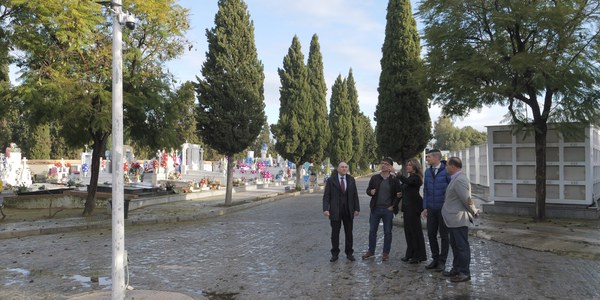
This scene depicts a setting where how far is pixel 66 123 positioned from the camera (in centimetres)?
1416

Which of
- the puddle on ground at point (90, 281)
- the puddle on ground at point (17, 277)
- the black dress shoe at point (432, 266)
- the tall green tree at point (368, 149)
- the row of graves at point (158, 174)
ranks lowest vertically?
the puddle on ground at point (17, 277)

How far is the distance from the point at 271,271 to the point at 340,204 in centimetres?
168

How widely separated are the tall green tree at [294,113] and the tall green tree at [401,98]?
13553 millimetres

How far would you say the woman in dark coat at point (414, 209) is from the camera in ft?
25.8

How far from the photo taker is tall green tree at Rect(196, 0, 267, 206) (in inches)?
778

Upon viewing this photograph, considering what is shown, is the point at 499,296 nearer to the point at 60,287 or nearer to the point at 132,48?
the point at 60,287

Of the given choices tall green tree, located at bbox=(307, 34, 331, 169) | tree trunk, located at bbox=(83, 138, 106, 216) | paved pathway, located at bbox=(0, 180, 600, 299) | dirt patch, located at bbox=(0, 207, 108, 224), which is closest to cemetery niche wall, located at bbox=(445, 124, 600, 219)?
paved pathway, located at bbox=(0, 180, 600, 299)

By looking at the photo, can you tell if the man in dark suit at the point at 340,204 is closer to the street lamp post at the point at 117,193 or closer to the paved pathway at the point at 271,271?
the paved pathway at the point at 271,271

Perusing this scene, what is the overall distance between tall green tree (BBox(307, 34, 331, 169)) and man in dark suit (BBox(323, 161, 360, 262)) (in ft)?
76.7

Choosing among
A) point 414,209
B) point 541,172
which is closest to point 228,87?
point 541,172

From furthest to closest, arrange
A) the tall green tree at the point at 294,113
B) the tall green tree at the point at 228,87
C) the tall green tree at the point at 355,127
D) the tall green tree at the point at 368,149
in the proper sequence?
the tall green tree at the point at 368,149
the tall green tree at the point at 355,127
the tall green tree at the point at 294,113
the tall green tree at the point at 228,87

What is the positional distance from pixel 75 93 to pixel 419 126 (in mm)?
11250

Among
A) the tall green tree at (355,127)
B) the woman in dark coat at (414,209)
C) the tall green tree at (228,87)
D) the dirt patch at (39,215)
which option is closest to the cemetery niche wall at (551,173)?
the woman in dark coat at (414,209)

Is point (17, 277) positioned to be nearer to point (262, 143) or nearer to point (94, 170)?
point (94, 170)
